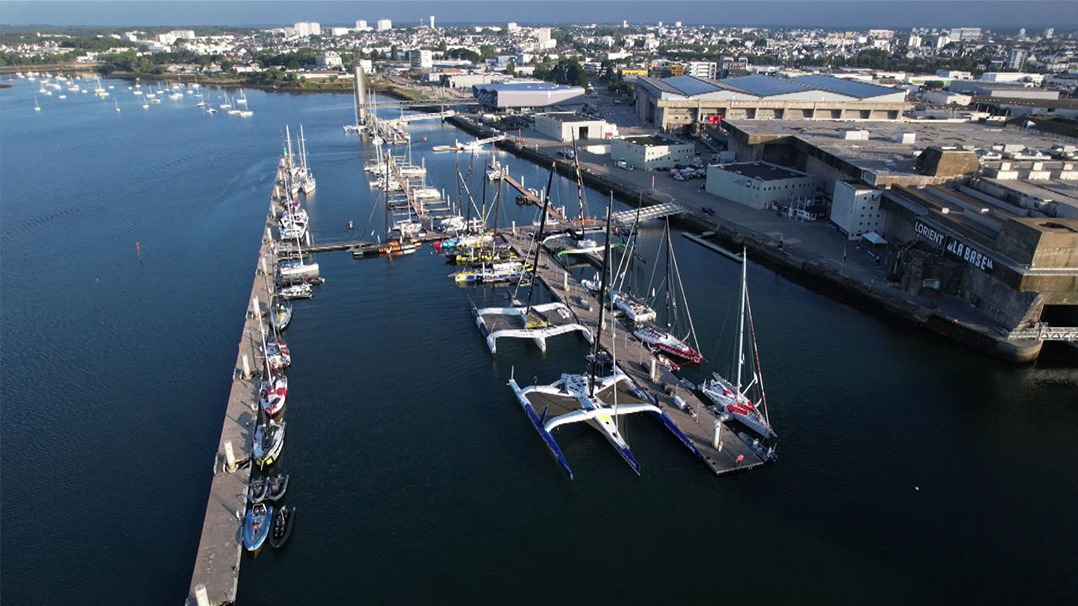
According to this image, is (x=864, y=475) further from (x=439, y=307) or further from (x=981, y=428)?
(x=439, y=307)

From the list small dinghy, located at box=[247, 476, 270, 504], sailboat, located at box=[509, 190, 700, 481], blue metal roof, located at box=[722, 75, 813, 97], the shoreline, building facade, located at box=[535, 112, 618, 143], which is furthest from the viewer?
blue metal roof, located at box=[722, 75, 813, 97]

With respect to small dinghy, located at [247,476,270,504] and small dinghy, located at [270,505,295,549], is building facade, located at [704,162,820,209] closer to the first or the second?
small dinghy, located at [247,476,270,504]

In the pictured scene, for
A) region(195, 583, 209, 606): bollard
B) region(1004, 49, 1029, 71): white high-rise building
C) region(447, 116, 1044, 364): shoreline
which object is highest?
region(1004, 49, 1029, 71): white high-rise building

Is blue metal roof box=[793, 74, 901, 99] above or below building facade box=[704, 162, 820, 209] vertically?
above

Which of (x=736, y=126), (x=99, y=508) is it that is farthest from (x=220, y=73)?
(x=99, y=508)

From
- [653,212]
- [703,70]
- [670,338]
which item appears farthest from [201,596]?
[703,70]

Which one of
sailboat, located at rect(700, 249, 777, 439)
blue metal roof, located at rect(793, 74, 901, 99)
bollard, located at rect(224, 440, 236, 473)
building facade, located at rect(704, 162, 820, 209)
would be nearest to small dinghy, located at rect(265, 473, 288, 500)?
bollard, located at rect(224, 440, 236, 473)
